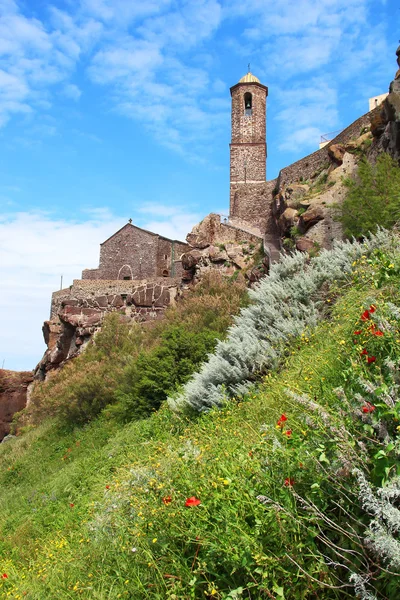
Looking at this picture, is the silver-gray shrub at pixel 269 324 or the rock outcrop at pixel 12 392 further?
the rock outcrop at pixel 12 392

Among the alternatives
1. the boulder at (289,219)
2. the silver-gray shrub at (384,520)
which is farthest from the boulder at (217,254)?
the silver-gray shrub at (384,520)

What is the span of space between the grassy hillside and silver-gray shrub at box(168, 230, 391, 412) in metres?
1.75

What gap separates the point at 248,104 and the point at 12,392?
2731cm

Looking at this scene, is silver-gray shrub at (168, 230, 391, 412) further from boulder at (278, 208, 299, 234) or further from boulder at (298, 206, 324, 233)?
boulder at (278, 208, 299, 234)

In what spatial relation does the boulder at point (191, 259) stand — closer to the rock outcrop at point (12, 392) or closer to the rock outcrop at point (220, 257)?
the rock outcrop at point (220, 257)

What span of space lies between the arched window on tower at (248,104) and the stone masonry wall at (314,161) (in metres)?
10.6

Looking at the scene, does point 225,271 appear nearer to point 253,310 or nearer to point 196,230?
point 196,230

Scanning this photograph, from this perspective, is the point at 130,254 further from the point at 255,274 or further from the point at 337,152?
the point at 255,274

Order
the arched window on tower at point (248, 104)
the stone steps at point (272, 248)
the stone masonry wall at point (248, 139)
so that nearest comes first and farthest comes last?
the stone steps at point (272, 248) < the stone masonry wall at point (248, 139) < the arched window on tower at point (248, 104)

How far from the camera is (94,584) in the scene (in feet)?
13.2

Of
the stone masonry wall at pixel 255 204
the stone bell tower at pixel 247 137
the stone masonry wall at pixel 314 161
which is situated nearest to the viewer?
the stone masonry wall at pixel 314 161

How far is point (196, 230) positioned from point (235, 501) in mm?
25789

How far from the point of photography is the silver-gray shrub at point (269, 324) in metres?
7.94

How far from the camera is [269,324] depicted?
9.17 m
